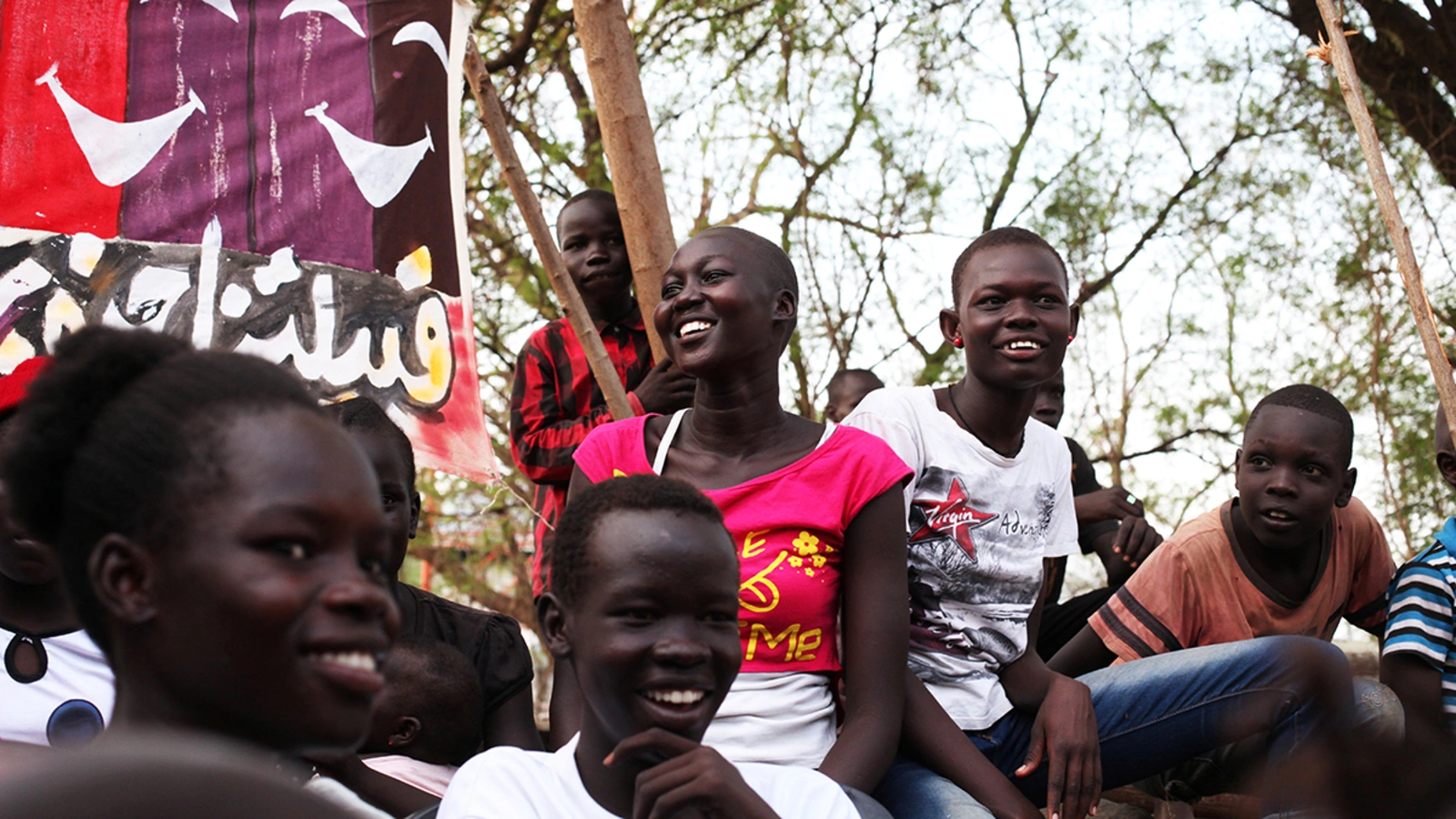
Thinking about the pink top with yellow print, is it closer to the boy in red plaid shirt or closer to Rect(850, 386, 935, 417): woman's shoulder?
Rect(850, 386, 935, 417): woman's shoulder

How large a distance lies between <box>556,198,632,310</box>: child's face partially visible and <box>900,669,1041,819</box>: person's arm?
1895 millimetres

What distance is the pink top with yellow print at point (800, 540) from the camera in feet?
7.63

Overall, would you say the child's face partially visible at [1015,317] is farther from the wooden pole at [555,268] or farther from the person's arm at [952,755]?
the wooden pole at [555,268]

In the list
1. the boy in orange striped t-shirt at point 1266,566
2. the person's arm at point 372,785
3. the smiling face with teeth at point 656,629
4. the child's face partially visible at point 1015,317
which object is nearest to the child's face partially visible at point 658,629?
the smiling face with teeth at point 656,629

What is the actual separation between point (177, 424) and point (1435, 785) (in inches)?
42.1

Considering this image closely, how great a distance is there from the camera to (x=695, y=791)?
1687mm

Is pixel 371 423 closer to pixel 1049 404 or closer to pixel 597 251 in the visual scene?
pixel 597 251

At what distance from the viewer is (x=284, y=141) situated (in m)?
3.58

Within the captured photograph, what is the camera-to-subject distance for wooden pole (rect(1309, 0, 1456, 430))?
300cm

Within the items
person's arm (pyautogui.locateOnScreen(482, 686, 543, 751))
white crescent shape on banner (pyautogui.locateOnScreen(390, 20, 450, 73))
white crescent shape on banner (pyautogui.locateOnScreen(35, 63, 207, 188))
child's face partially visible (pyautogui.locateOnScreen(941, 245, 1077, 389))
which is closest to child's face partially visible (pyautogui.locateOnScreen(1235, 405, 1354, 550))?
child's face partially visible (pyautogui.locateOnScreen(941, 245, 1077, 389))

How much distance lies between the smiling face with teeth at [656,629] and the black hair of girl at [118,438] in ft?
2.26

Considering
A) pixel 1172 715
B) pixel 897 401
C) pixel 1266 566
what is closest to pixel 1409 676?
pixel 1266 566

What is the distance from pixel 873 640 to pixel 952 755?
286 mm

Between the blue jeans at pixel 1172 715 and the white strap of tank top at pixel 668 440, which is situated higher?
the white strap of tank top at pixel 668 440
